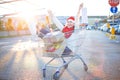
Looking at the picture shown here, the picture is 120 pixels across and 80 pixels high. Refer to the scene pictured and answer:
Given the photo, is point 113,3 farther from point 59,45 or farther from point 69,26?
point 59,45

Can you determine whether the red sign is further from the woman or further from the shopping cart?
the woman

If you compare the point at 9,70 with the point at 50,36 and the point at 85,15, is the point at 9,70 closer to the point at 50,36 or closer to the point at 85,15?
the point at 50,36

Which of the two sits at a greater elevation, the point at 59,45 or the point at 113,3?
the point at 113,3

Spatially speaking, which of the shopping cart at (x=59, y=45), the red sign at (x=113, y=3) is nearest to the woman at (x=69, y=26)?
the shopping cart at (x=59, y=45)

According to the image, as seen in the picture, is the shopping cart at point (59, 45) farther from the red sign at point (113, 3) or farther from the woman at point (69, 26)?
the red sign at point (113, 3)

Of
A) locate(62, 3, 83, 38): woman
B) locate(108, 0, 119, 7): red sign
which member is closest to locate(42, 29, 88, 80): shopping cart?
locate(62, 3, 83, 38): woman

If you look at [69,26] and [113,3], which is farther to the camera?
[113,3]

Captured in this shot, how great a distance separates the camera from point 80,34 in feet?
24.5

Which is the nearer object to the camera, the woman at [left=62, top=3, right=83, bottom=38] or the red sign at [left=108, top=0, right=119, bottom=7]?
the woman at [left=62, top=3, right=83, bottom=38]

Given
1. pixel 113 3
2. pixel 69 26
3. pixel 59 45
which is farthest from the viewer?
pixel 113 3

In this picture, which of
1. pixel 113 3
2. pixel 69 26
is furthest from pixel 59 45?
pixel 113 3

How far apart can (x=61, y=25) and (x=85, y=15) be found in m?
0.75

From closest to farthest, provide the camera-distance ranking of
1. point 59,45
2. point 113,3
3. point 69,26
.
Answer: point 59,45 < point 69,26 < point 113,3

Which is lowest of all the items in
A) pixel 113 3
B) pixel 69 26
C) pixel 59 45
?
pixel 59 45
